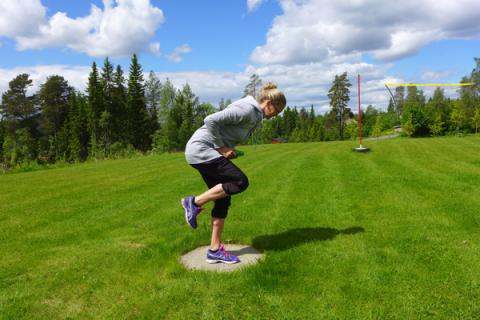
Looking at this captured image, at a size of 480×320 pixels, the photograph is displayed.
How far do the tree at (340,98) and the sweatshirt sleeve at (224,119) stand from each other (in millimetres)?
81102

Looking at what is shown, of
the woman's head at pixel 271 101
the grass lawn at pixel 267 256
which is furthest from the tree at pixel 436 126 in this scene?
the woman's head at pixel 271 101

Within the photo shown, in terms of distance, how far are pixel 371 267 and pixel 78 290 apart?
127 inches

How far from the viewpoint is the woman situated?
4.47 m

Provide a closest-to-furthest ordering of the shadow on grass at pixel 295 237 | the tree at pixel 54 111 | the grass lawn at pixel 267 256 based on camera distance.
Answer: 1. the grass lawn at pixel 267 256
2. the shadow on grass at pixel 295 237
3. the tree at pixel 54 111

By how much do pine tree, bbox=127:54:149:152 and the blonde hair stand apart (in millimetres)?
63139

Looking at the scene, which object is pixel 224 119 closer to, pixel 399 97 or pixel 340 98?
pixel 340 98

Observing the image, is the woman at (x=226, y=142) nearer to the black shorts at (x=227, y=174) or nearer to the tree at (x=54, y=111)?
the black shorts at (x=227, y=174)

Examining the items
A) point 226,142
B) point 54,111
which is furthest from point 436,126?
point 54,111

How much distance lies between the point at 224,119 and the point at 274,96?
71 cm

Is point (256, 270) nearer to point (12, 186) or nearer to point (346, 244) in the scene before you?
point (346, 244)

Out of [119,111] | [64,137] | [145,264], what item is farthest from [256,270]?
[64,137]

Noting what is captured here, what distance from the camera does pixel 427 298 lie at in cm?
367

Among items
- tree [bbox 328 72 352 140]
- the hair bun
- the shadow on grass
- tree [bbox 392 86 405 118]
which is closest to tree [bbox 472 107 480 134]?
tree [bbox 328 72 352 140]

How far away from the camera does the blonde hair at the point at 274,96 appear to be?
4.68 m
